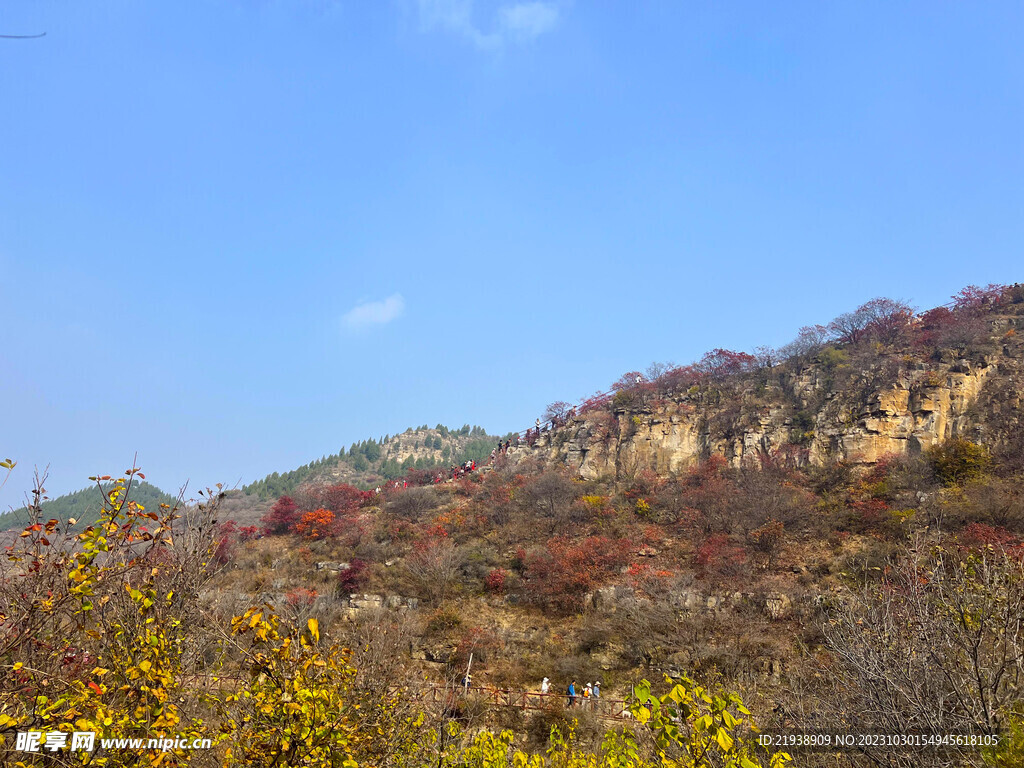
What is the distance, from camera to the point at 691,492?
2941 centimetres

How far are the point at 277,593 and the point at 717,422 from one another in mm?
26656

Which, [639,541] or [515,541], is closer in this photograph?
[639,541]

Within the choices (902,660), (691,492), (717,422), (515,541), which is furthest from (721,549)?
(902,660)

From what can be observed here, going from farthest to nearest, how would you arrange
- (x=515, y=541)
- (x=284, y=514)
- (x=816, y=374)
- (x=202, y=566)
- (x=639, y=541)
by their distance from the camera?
(x=816, y=374) → (x=284, y=514) → (x=515, y=541) → (x=639, y=541) → (x=202, y=566)

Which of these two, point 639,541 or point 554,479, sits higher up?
point 554,479

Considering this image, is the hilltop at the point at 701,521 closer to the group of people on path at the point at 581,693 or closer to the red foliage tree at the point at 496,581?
the red foliage tree at the point at 496,581

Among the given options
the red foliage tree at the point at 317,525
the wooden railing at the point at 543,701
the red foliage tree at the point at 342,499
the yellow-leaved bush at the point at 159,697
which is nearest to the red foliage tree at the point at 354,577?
the red foliage tree at the point at 317,525

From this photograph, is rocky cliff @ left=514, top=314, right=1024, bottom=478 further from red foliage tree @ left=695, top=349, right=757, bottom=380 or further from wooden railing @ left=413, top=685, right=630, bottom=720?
wooden railing @ left=413, top=685, right=630, bottom=720

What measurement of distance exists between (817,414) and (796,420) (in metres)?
1.21

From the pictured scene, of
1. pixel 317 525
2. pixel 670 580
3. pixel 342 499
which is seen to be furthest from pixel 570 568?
pixel 342 499

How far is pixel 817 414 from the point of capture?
33312 millimetres

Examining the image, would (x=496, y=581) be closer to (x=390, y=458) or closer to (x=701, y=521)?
(x=701, y=521)

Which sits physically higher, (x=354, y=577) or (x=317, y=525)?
(x=317, y=525)

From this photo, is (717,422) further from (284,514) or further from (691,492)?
(284,514)
